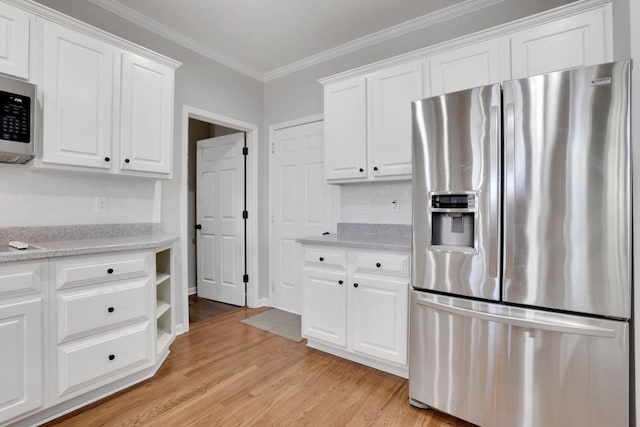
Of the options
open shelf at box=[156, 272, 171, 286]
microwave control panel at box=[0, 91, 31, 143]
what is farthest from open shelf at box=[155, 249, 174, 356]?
microwave control panel at box=[0, 91, 31, 143]

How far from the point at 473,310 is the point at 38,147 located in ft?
8.67

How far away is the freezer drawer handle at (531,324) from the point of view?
1.40m

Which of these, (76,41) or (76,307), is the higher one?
(76,41)

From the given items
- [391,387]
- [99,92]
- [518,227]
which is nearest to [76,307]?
[99,92]

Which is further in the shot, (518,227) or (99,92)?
(99,92)

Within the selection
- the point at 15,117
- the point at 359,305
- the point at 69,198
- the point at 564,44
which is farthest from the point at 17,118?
the point at 564,44

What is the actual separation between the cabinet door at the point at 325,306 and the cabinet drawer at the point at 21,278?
1684 millimetres

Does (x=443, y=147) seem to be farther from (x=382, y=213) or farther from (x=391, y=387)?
(x=391, y=387)

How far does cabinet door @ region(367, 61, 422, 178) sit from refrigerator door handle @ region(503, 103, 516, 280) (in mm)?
845

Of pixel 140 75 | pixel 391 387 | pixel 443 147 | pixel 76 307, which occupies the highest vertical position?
pixel 140 75

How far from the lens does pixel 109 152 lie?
2.22 m

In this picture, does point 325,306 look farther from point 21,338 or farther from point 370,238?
point 21,338

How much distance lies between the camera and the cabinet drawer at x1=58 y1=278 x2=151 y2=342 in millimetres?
1780

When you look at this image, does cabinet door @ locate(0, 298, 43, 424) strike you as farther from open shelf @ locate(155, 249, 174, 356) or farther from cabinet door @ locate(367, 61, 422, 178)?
cabinet door @ locate(367, 61, 422, 178)
